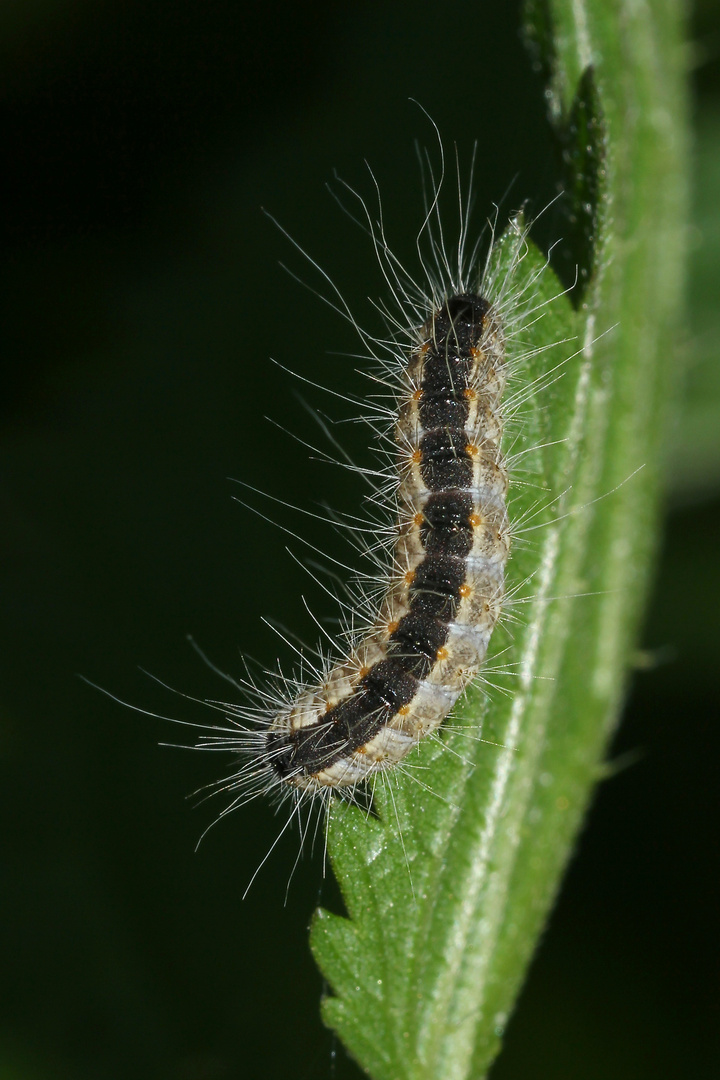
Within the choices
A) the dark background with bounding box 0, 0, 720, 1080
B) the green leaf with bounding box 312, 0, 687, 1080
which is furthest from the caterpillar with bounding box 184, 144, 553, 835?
the dark background with bounding box 0, 0, 720, 1080

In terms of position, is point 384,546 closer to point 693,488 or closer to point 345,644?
point 345,644

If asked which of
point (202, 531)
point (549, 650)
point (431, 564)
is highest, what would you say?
point (202, 531)

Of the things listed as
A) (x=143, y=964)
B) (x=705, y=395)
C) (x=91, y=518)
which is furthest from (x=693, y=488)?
(x=143, y=964)

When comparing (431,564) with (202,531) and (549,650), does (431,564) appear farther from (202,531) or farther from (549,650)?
(202,531)

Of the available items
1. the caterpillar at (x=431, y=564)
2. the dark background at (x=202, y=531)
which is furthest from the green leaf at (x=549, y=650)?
the dark background at (x=202, y=531)

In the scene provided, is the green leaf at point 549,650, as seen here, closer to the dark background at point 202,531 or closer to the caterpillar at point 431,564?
the caterpillar at point 431,564

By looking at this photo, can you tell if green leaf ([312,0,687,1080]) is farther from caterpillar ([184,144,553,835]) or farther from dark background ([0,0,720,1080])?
dark background ([0,0,720,1080])

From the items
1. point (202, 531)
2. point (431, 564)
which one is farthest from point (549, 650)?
point (202, 531)
